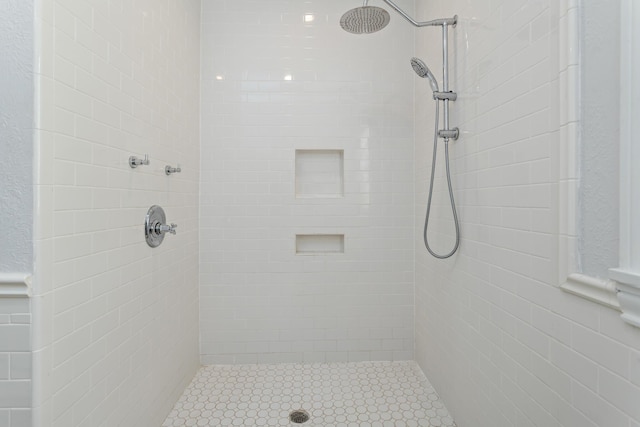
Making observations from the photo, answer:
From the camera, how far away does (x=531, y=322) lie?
1094 mm

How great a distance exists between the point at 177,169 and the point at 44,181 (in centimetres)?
83

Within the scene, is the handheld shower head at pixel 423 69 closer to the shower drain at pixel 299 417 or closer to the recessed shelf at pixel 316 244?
the recessed shelf at pixel 316 244

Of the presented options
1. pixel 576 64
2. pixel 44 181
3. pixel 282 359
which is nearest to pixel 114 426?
pixel 44 181

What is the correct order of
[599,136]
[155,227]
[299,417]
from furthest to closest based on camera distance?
1. [299,417]
2. [155,227]
3. [599,136]

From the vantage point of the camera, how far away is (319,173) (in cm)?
237

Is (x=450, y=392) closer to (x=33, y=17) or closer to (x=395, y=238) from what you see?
(x=395, y=238)

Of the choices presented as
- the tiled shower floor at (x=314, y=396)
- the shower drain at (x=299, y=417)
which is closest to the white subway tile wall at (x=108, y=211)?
the tiled shower floor at (x=314, y=396)

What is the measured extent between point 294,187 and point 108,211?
1211 millimetres

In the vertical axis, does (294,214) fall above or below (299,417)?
above

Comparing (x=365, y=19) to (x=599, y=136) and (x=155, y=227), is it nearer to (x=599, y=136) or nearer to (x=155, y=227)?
(x=599, y=136)

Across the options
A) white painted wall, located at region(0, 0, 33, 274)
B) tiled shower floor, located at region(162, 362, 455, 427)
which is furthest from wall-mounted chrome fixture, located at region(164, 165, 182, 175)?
tiled shower floor, located at region(162, 362, 455, 427)

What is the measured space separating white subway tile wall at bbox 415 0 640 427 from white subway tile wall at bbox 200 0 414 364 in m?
0.52

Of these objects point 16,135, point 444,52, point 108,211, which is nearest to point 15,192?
point 16,135

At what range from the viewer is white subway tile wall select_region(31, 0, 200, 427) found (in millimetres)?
966
